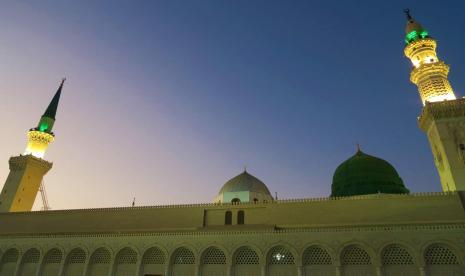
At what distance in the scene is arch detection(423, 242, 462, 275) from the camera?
1619 centimetres

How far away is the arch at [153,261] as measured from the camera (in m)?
20.6

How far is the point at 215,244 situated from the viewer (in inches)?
789

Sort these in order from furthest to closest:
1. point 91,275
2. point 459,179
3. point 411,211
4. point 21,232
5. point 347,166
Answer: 1. point 347,166
2. point 21,232
3. point 91,275
4. point 459,179
5. point 411,211

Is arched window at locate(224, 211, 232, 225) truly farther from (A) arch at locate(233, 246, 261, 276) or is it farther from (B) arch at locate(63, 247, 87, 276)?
(B) arch at locate(63, 247, 87, 276)

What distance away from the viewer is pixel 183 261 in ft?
67.1

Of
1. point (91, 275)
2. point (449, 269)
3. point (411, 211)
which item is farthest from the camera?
point (91, 275)

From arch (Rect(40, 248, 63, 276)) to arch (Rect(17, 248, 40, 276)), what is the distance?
1.97ft

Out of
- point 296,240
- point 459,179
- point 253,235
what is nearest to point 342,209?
point 296,240

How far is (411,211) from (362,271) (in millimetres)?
4533

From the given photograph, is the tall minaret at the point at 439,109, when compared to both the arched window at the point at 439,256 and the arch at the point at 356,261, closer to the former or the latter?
the arched window at the point at 439,256

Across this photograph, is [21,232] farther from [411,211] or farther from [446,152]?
[446,152]

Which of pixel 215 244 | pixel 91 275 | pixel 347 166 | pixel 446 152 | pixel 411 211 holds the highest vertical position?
pixel 347 166

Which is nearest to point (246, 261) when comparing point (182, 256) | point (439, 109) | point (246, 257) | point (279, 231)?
point (246, 257)

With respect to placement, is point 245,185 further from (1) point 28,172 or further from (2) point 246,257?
(1) point 28,172
